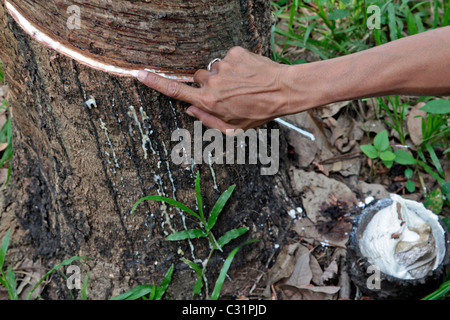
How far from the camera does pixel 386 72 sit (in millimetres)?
1336

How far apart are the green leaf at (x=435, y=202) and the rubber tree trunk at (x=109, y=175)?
67 centimetres

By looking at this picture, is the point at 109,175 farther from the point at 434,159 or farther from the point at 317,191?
the point at 434,159

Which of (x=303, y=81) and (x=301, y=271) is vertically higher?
(x=303, y=81)

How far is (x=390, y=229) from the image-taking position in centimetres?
178

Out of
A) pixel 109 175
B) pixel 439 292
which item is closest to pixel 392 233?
pixel 439 292

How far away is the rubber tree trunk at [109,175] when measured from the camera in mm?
1475

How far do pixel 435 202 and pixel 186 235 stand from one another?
3.76 feet

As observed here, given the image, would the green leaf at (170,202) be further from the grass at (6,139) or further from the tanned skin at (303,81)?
the grass at (6,139)

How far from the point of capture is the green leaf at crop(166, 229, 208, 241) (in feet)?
5.67

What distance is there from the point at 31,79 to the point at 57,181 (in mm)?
407

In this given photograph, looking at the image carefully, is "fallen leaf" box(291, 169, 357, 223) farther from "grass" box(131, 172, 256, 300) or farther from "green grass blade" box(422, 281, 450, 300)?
"green grass blade" box(422, 281, 450, 300)
